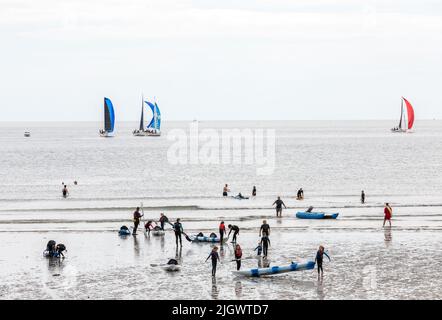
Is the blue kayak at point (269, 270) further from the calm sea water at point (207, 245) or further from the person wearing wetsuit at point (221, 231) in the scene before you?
the person wearing wetsuit at point (221, 231)

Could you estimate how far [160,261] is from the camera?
32.4 m

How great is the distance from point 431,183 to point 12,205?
52285 millimetres

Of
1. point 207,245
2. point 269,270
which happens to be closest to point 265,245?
point 269,270

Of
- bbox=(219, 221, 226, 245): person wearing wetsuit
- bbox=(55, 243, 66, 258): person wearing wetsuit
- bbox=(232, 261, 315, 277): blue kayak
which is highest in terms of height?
bbox=(219, 221, 226, 245): person wearing wetsuit

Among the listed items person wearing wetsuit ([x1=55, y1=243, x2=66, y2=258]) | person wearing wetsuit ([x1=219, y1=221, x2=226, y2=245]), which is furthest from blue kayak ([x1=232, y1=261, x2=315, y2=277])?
person wearing wetsuit ([x1=55, y1=243, x2=66, y2=258])

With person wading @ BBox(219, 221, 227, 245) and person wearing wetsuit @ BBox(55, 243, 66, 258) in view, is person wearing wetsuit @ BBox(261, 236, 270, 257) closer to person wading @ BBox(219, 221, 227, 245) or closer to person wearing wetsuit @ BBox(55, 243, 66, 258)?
person wading @ BBox(219, 221, 227, 245)

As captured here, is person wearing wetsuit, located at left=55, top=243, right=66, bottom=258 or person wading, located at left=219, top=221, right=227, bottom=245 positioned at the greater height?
person wading, located at left=219, top=221, right=227, bottom=245

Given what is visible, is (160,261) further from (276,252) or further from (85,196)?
(85,196)

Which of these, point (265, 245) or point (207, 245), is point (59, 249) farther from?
point (265, 245)

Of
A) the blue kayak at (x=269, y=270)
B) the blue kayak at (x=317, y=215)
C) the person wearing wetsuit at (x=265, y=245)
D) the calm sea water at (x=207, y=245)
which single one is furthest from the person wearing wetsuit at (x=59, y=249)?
the blue kayak at (x=317, y=215)

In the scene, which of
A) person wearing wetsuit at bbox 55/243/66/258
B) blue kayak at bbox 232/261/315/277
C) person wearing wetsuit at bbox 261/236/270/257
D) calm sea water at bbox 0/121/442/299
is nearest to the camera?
calm sea water at bbox 0/121/442/299
